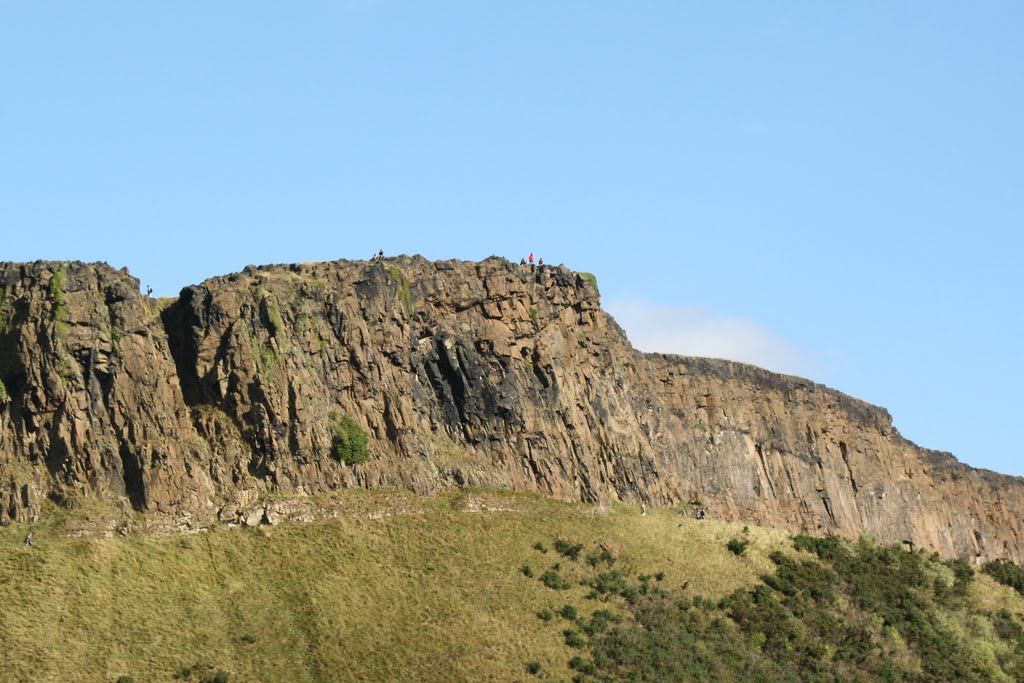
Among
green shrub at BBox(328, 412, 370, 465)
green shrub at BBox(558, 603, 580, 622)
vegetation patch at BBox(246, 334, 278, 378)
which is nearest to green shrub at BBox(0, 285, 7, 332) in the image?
vegetation patch at BBox(246, 334, 278, 378)

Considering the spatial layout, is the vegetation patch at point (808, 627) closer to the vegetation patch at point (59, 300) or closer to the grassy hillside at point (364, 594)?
the grassy hillside at point (364, 594)

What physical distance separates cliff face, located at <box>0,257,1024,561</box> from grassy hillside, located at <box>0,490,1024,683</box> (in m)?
2.47

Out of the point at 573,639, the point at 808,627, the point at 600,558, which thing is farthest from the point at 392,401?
the point at 808,627

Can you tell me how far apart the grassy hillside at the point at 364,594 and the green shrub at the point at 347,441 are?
1825mm

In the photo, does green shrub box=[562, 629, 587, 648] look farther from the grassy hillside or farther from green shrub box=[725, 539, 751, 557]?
green shrub box=[725, 539, 751, 557]

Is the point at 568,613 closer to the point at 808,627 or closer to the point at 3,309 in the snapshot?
the point at 808,627

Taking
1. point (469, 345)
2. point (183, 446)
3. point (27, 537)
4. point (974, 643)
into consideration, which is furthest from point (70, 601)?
point (974, 643)

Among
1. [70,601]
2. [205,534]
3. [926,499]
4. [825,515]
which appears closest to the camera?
[70,601]

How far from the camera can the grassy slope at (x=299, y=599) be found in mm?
80625

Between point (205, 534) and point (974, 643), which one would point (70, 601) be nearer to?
point (205, 534)

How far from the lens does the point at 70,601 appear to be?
3236 inches

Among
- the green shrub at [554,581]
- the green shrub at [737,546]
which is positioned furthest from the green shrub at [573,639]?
the green shrub at [737,546]

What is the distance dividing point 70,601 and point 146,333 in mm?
15449

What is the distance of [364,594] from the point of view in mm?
88375
